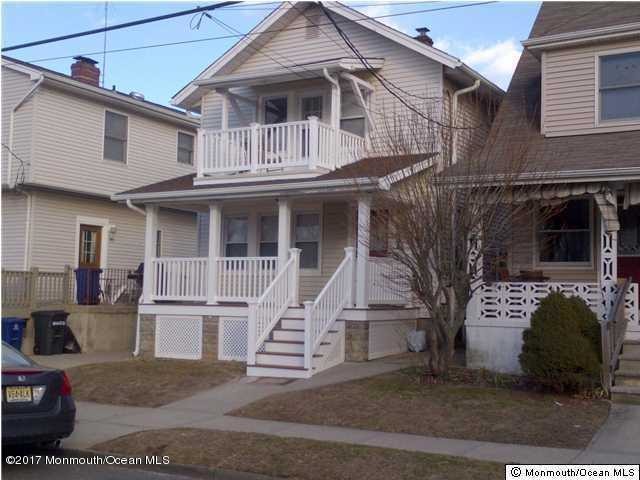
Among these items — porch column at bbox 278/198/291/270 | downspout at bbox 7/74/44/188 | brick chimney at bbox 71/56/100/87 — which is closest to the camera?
porch column at bbox 278/198/291/270

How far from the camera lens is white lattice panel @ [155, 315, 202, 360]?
17.1 m

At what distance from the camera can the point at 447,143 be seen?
1321 cm

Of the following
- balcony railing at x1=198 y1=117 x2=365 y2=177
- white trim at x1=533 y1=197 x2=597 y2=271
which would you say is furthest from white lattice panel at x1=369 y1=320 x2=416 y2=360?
balcony railing at x1=198 y1=117 x2=365 y2=177

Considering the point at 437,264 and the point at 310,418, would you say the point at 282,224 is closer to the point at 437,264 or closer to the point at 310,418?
the point at 437,264

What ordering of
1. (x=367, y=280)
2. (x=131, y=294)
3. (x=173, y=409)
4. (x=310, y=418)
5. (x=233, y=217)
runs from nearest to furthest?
(x=310, y=418) → (x=173, y=409) → (x=367, y=280) → (x=233, y=217) → (x=131, y=294)

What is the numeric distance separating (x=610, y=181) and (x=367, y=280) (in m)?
4.92

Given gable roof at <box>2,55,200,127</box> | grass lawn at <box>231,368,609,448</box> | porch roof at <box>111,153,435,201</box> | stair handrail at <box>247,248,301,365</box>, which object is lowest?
grass lawn at <box>231,368,609,448</box>

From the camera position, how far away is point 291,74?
1781 centimetres

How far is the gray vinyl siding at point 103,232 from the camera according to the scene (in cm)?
2234

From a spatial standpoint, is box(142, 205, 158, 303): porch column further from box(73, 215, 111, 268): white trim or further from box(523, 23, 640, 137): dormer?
box(523, 23, 640, 137): dormer

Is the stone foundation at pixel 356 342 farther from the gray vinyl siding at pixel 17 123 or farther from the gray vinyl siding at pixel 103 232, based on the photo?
the gray vinyl siding at pixel 17 123

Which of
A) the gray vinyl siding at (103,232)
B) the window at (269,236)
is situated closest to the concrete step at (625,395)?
the window at (269,236)

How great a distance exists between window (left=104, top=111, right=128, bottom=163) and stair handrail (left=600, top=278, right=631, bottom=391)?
16427mm

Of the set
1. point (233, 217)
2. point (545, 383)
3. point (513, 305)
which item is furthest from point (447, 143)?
point (233, 217)
